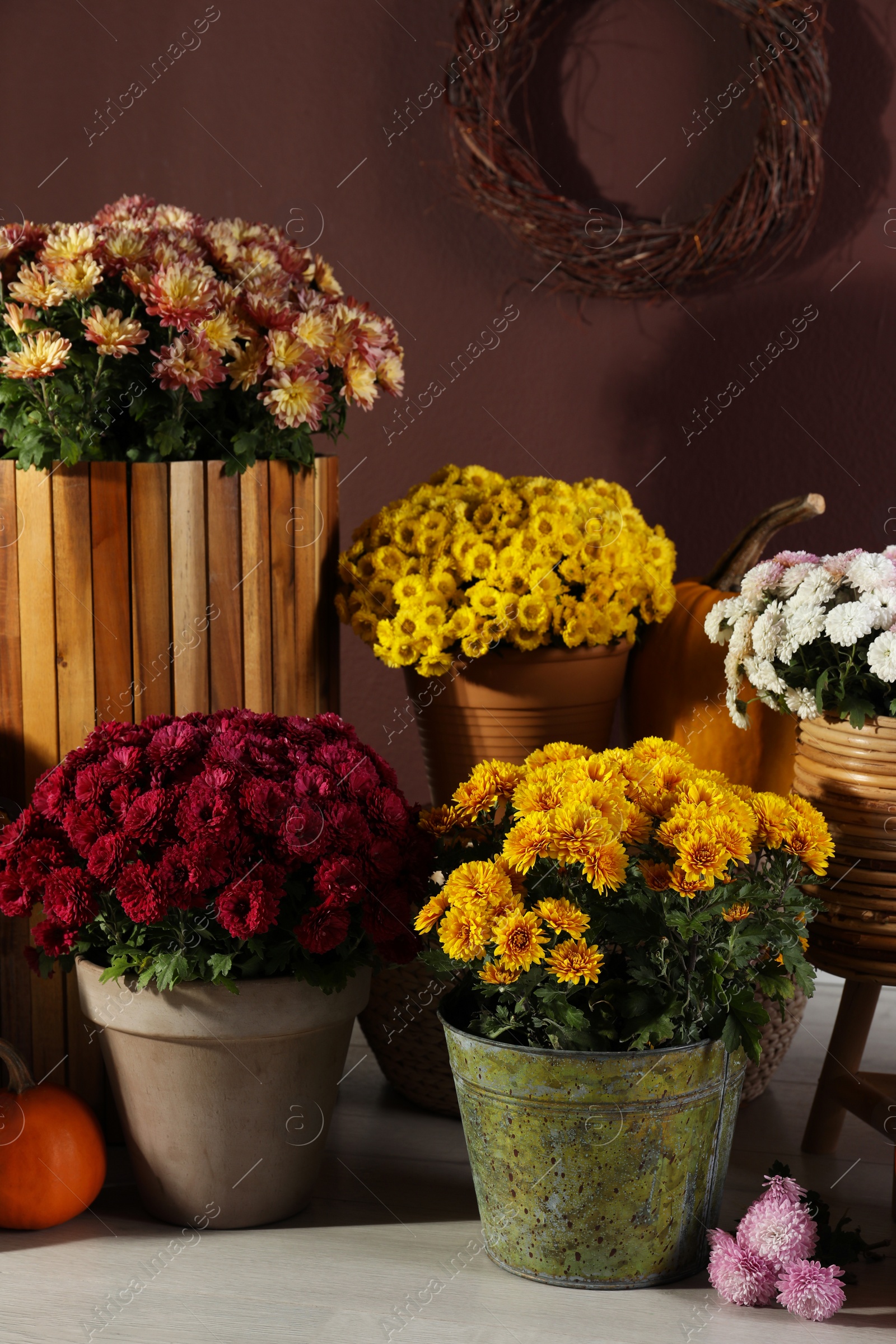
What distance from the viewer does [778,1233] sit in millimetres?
1489

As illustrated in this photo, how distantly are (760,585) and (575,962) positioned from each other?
2.22ft

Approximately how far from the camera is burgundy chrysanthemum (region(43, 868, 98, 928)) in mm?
1563

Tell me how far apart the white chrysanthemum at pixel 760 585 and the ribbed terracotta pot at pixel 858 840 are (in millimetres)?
180

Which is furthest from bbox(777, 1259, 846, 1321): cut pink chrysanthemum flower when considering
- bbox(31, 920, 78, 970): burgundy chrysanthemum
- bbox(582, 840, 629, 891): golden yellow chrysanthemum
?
bbox(31, 920, 78, 970): burgundy chrysanthemum

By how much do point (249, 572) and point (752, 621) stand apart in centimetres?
72

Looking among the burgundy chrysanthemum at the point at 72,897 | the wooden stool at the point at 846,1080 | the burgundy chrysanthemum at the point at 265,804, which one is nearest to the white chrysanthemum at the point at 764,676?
the wooden stool at the point at 846,1080

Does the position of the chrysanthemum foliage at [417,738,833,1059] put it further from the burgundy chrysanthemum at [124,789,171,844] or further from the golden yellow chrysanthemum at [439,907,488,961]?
the burgundy chrysanthemum at [124,789,171,844]

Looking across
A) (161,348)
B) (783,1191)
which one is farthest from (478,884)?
(161,348)

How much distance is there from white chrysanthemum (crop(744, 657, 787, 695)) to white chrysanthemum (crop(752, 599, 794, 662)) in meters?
0.01

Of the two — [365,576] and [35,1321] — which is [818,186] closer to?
[365,576]

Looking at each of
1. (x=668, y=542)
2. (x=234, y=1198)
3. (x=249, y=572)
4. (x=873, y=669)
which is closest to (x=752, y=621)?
(x=873, y=669)

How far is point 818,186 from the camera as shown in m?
2.34

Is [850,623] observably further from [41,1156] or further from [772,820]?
[41,1156]

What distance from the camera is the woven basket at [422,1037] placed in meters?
1.94
